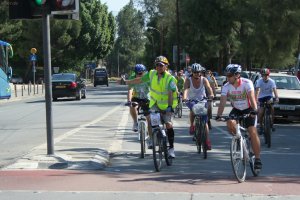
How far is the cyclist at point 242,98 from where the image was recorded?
30.3 feet

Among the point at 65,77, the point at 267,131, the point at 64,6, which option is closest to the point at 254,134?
the point at 64,6

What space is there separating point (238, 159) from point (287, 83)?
13.0m

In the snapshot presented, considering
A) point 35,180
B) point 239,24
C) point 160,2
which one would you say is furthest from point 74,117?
point 160,2

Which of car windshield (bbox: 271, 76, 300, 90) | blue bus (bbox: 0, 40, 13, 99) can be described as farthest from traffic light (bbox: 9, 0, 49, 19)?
blue bus (bbox: 0, 40, 13, 99)

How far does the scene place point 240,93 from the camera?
9344 millimetres

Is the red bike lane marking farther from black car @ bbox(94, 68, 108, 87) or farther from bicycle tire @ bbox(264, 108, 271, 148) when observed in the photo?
black car @ bbox(94, 68, 108, 87)

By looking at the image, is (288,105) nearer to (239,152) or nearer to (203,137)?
(203,137)

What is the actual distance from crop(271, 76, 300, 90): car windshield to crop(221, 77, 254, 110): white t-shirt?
11.9 meters

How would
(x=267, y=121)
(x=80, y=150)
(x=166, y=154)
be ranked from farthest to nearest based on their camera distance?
(x=267, y=121) < (x=80, y=150) < (x=166, y=154)

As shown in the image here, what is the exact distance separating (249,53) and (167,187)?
35440mm

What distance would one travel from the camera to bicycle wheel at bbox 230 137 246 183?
345 inches

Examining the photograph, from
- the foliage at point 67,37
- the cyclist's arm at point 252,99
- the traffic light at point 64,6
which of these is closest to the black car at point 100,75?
the foliage at point 67,37

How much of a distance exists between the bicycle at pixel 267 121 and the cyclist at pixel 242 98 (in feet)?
14.1

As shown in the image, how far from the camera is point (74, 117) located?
21984 millimetres
